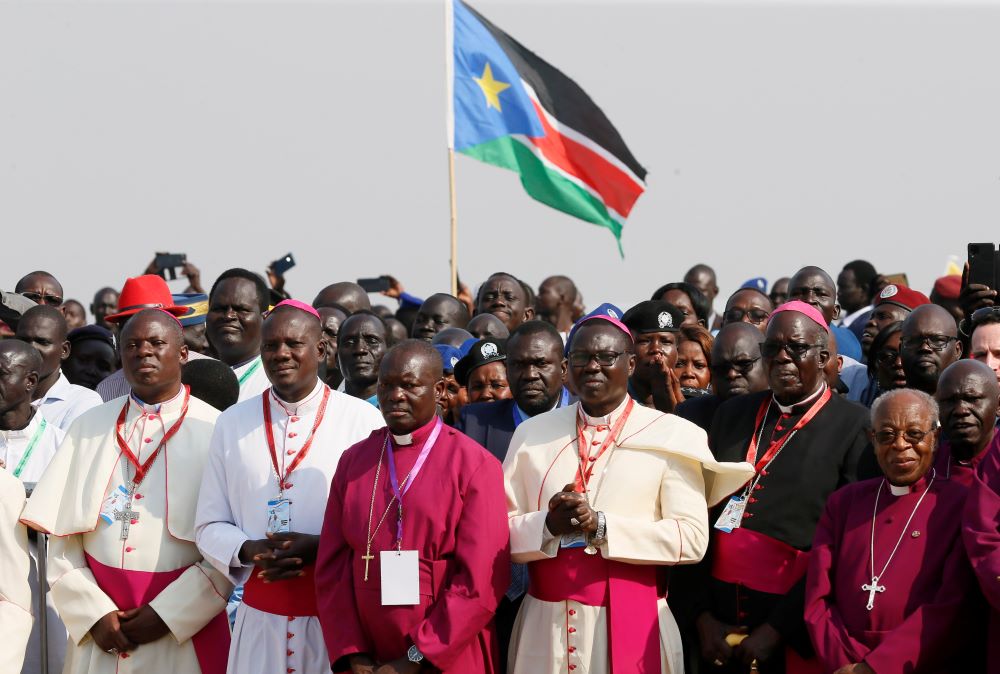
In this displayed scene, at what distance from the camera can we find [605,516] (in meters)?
5.92

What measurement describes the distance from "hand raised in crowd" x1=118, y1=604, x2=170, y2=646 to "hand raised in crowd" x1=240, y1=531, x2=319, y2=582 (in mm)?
563

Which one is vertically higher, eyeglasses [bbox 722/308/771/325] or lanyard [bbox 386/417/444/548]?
eyeglasses [bbox 722/308/771/325]

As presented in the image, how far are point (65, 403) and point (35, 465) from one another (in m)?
0.96

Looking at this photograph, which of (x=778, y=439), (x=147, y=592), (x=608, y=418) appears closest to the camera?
(x=608, y=418)

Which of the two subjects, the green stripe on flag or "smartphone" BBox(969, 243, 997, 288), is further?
the green stripe on flag

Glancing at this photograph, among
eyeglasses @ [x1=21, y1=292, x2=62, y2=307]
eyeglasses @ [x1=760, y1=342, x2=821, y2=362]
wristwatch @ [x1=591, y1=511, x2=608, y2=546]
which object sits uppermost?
eyeglasses @ [x1=21, y1=292, x2=62, y2=307]

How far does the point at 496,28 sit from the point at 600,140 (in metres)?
1.59

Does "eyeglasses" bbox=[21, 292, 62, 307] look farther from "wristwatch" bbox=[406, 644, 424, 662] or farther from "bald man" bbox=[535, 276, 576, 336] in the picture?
"wristwatch" bbox=[406, 644, 424, 662]

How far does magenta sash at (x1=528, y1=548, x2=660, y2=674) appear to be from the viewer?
593 centimetres

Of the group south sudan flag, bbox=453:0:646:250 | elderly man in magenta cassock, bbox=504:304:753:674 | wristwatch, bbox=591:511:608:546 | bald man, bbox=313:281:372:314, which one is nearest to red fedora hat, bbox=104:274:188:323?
bald man, bbox=313:281:372:314

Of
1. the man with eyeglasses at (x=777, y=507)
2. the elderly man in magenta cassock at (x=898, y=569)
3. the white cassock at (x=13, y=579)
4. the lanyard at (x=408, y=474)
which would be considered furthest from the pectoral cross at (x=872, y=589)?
the white cassock at (x=13, y=579)

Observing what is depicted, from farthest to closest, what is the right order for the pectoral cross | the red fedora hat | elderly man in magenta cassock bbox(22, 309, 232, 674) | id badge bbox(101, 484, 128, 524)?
the red fedora hat < id badge bbox(101, 484, 128, 524) < elderly man in magenta cassock bbox(22, 309, 232, 674) < the pectoral cross

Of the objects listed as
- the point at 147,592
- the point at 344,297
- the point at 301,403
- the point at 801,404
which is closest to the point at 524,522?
the point at 301,403

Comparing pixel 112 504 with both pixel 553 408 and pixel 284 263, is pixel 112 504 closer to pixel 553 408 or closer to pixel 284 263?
pixel 553 408
